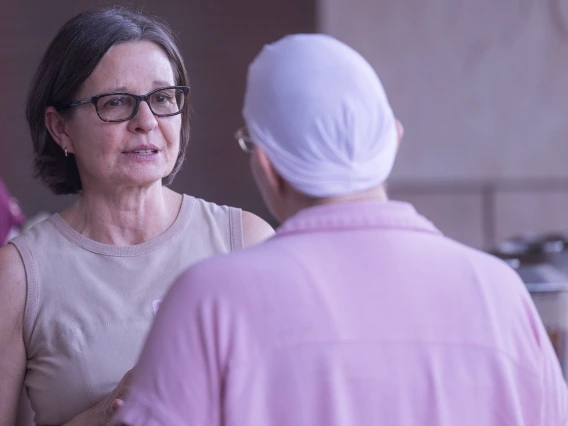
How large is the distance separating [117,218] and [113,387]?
418mm

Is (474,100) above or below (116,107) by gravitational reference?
above

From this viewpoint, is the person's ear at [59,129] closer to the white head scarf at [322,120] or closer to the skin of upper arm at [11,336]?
the skin of upper arm at [11,336]

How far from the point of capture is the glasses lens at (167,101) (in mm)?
2158

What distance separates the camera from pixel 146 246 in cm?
221

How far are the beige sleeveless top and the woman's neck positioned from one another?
27mm

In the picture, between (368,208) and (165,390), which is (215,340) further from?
(368,208)

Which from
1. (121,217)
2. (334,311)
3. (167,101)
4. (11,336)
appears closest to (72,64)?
(167,101)

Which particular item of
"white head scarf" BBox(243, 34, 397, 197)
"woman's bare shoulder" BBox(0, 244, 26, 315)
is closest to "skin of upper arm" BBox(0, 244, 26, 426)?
"woman's bare shoulder" BBox(0, 244, 26, 315)

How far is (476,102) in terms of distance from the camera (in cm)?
854

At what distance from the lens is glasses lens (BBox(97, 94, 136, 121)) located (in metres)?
2.13

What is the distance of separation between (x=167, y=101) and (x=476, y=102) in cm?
674

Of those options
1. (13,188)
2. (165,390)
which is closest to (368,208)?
(165,390)

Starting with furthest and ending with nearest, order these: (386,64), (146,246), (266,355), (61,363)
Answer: (386,64) < (146,246) < (61,363) < (266,355)

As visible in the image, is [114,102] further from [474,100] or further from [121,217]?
[474,100]
